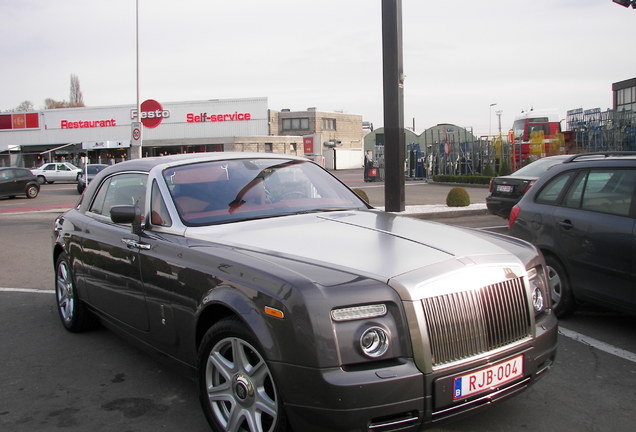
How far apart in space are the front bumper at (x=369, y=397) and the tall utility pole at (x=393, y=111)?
10.8m

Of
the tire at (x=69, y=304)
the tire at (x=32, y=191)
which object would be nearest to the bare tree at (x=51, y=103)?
the tire at (x=32, y=191)

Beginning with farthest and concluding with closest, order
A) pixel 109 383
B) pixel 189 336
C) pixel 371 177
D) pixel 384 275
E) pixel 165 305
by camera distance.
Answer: pixel 371 177 < pixel 109 383 < pixel 165 305 < pixel 189 336 < pixel 384 275

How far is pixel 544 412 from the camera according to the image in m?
3.58

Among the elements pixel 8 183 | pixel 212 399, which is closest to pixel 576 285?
pixel 212 399

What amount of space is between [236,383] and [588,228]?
3.70 metres

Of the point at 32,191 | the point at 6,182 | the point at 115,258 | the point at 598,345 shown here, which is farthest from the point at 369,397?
the point at 32,191

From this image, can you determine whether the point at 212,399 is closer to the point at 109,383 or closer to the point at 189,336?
the point at 189,336

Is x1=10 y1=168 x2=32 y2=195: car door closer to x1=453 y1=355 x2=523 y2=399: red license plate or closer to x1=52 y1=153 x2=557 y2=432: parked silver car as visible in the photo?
x1=52 y1=153 x2=557 y2=432: parked silver car

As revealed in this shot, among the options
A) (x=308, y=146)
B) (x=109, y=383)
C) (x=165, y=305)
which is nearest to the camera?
(x=165, y=305)

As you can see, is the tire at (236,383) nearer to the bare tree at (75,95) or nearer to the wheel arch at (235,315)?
the wheel arch at (235,315)

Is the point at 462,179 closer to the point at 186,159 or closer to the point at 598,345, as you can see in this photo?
the point at 598,345

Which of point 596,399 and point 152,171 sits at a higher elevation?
point 152,171

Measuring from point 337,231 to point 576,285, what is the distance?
2.88 metres

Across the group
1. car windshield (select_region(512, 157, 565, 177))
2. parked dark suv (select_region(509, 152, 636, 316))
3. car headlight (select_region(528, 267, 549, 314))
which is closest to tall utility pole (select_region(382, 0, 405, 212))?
car windshield (select_region(512, 157, 565, 177))
